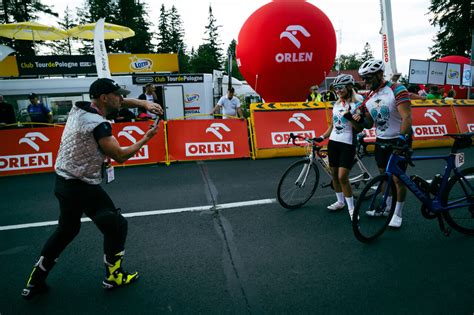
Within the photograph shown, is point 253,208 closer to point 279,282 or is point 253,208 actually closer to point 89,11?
point 279,282

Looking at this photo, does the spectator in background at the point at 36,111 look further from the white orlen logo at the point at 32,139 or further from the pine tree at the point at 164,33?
the pine tree at the point at 164,33

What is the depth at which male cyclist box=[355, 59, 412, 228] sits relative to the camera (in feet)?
12.6

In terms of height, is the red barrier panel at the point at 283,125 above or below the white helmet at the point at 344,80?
below

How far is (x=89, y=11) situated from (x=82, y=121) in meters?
61.4

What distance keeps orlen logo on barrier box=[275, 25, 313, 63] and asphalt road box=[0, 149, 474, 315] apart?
572 cm

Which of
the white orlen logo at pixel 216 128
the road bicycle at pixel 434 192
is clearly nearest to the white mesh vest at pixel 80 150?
the road bicycle at pixel 434 192

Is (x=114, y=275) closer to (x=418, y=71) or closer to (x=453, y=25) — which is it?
(x=418, y=71)

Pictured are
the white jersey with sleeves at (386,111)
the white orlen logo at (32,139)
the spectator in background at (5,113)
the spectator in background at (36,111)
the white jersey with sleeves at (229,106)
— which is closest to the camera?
the white jersey with sleeves at (386,111)

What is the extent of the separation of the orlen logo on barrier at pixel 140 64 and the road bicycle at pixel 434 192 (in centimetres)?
2401

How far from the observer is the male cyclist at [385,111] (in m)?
3.85

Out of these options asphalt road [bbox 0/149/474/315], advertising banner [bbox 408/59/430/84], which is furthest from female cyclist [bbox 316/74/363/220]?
advertising banner [bbox 408/59/430/84]

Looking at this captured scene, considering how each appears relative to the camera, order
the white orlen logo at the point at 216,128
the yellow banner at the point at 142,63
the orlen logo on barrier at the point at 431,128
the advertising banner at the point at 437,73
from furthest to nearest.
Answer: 1. the yellow banner at the point at 142,63
2. the advertising banner at the point at 437,73
3. the orlen logo on barrier at the point at 431,128
4. the white orlen logo at the point at 216,128

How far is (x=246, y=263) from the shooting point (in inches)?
135

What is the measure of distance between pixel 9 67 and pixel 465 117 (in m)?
25.7
